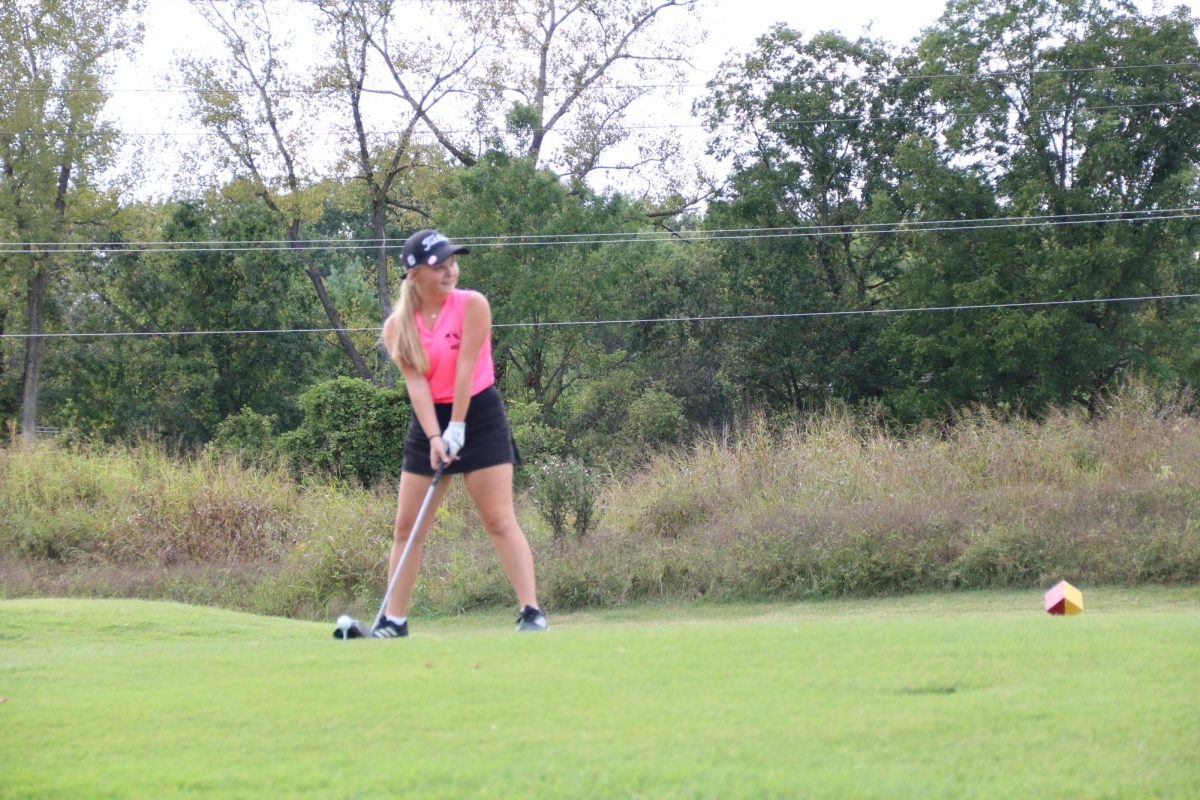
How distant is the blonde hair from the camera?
6.05 meters

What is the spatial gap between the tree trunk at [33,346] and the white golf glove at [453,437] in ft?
137

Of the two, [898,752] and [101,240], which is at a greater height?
[101,240]

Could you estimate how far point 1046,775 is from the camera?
2857 millimetres

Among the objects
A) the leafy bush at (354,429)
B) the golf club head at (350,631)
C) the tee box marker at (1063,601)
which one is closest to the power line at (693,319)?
the leafy bush at (354,429)

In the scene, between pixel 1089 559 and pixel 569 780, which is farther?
pixel 1089 559

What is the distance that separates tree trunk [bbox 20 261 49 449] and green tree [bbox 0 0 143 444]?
0.05m

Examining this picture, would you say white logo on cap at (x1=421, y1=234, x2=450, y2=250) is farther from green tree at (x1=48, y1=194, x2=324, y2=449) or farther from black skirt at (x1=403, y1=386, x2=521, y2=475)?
green tree at (x1=48, y1=194, x2=324, y2=449)

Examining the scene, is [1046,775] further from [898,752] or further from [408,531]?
[408,531]

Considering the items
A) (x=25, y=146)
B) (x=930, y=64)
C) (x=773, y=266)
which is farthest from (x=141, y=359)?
(x=930, y=64)

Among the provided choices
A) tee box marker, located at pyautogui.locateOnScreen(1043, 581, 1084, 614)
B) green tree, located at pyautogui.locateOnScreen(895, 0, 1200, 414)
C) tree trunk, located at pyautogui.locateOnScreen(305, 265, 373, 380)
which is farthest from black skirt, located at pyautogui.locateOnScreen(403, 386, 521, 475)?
tree trunk, located at pyautogui.locateOnScreen(305, 265, 373, 380)

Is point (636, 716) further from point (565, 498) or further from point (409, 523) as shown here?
point (565, 498)

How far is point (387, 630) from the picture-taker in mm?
6086

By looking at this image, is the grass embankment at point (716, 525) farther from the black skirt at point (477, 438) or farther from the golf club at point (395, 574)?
the black skirt at point (477, 438)

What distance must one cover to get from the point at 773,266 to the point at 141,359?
23.0 m
